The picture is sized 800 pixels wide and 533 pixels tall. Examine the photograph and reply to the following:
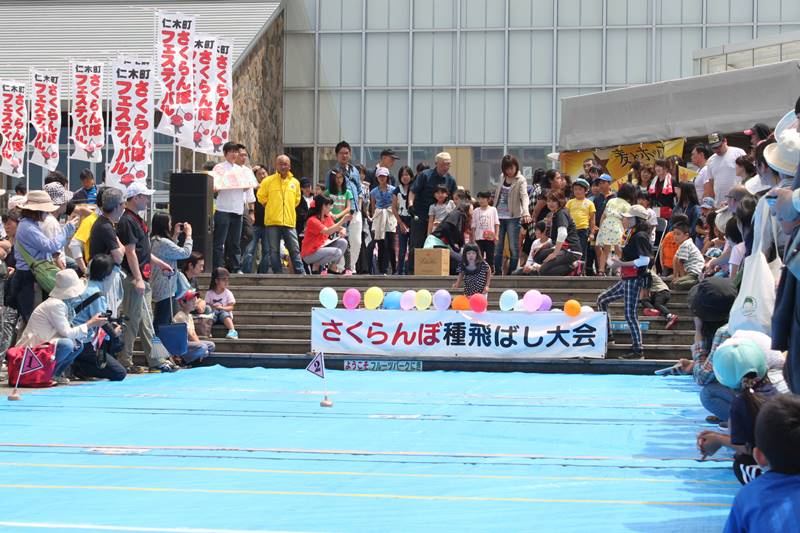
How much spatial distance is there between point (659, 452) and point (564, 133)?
52.7 feet

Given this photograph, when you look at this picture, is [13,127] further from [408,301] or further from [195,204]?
[408,301]

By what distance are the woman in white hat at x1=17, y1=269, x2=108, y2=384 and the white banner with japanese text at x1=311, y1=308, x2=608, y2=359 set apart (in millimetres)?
3595

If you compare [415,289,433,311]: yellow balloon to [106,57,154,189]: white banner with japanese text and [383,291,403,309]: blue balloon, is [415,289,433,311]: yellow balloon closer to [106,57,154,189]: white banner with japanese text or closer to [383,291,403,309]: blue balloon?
[383,291,403,309]: blue balloon

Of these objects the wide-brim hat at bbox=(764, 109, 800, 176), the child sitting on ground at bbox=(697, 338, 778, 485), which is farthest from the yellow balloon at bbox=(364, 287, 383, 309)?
the child sitting on ground at bbox=(697, 338, 778, 485)

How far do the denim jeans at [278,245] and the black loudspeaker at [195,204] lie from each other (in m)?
0.95

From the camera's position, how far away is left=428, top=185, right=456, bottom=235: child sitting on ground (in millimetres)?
18688

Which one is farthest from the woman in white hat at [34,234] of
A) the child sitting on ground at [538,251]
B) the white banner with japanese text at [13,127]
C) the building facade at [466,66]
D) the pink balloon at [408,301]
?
the building facade at [466,66]

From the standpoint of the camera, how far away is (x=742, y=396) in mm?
6406

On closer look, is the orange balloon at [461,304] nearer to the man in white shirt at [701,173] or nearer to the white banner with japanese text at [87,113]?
the man in white shirt at [701,173]

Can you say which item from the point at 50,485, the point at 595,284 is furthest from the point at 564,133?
the point at 50,485

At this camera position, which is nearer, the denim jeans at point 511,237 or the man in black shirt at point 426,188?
the denim jeans at point 511,237

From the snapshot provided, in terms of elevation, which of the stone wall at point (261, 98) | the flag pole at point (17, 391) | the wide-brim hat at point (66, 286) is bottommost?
the flag pole at point (17, 391)

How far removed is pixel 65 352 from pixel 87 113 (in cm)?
1516

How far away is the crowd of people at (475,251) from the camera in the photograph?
6824 mm
